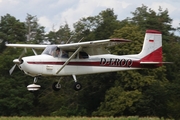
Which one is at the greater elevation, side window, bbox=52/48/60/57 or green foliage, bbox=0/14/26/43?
green foliage, bbox=0/14/26/43

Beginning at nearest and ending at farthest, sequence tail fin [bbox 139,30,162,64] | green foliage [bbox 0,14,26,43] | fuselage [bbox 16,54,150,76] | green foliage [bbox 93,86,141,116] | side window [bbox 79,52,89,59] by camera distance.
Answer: fuselage [bbox 16,54,150,76] → side window [bbox 79,52,89,59] → tail fin [bbox 139,30,162,64] → green foliage [bbox 93,86,141,116] → green foliage [bbox 0,14,26,43]

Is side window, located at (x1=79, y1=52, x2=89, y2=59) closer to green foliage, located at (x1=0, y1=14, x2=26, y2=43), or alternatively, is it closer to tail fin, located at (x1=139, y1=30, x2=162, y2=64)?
tail fin, located at (x1=139, y1=30, x2=162, y2=64)

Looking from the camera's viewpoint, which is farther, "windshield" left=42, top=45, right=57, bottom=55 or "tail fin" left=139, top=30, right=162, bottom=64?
"tail fin" left=139, top=30, right=162, bottom=64

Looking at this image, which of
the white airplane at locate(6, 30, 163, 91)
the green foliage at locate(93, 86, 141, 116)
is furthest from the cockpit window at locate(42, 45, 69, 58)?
the green foliage at locate(93, 86, 141, 116)

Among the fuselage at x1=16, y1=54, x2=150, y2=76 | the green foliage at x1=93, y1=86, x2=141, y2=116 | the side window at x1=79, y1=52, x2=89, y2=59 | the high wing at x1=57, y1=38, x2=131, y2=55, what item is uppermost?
the high wing at x1=57, y1=38, x2=131, y2=55

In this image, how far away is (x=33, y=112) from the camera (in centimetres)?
5156

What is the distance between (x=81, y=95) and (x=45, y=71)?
96.4 ft

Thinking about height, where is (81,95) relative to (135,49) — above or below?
below

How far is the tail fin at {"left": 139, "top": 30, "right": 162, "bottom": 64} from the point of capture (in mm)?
26875

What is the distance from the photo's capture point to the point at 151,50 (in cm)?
2738

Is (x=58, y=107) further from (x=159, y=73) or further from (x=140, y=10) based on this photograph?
(x=140, y=10)

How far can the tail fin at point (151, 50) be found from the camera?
2688cm

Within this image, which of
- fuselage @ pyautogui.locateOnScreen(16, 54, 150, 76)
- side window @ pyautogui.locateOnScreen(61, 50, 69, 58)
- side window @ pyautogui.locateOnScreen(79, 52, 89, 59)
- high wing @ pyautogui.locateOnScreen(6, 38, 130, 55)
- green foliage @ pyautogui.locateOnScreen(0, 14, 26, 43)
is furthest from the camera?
green foliage @ pyautogui.locateOnScreen(0, 14, 26, 43)

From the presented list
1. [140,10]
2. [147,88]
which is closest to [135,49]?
[147,88]
